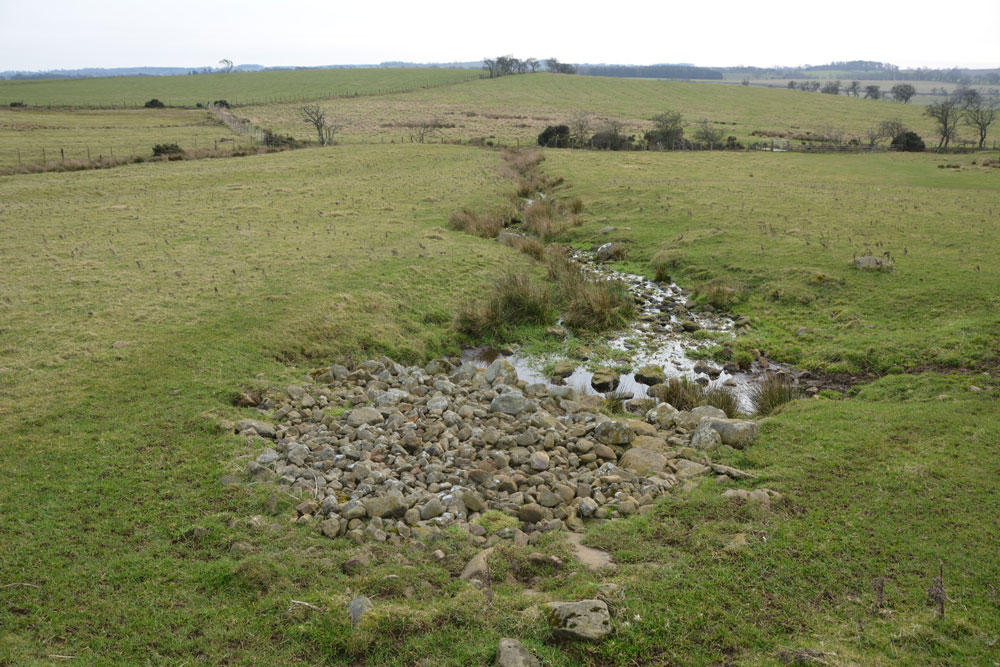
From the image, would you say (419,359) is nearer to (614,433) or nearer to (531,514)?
(614,433)

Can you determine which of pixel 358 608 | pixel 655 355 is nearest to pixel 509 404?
pixel 655 355

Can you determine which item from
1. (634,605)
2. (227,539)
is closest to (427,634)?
(634,605)

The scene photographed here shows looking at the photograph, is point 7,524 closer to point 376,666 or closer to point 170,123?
point 376,666

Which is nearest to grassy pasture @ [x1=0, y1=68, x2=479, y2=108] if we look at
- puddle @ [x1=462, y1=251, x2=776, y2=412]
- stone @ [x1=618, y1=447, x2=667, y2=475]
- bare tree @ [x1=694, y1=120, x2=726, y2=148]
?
bare tree @ [x1=694, y1=120, x2=726, y2=148]

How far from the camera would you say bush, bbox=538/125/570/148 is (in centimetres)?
5494

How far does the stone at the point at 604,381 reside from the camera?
14.0 m

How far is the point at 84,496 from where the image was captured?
812 cm

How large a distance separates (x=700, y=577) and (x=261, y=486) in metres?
6.02

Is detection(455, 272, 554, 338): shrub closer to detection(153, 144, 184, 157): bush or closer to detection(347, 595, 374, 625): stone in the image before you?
detection(347, 595, 374, 625): stone

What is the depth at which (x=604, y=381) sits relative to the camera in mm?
14039

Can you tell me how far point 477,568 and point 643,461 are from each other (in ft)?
12.6

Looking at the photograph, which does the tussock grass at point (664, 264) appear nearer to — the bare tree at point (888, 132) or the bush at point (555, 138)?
the bush at point (555, 138)

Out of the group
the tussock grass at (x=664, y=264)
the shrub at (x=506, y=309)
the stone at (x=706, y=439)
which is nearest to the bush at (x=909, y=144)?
the tussock grass at (x=664, y=264)

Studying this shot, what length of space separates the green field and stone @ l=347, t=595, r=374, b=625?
108 millimetres
